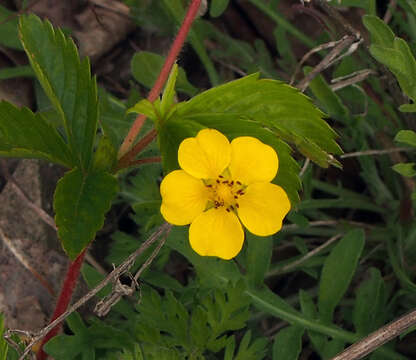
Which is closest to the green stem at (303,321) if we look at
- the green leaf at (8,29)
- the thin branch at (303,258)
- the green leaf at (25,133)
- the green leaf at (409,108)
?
the thin branch at (303,258)

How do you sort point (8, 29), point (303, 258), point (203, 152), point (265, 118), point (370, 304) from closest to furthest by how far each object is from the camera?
point (203, 152) → point (265, 118) → point (370, 304) → point (303, 258) → point (8, 29)

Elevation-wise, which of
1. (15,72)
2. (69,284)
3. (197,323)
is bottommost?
(197,323)

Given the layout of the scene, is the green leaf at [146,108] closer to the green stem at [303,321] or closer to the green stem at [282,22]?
the green stem at [303,321]

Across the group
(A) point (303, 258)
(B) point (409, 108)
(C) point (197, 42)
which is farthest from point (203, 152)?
(C) point (197, 42)

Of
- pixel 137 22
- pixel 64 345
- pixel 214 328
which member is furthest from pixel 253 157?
pixel 137 22

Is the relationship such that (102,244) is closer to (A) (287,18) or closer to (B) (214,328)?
(B) (214,328)

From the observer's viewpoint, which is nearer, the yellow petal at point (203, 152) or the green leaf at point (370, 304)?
the yellow petal at point (203, 152)

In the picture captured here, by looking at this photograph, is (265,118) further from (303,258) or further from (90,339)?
(90,339)
